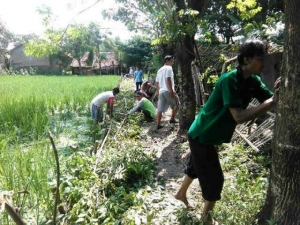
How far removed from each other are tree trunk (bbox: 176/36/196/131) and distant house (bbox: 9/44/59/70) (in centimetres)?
4210

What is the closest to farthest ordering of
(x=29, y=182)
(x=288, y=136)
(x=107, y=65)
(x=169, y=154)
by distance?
1. (x=288, y=136)
2. (x=29, y=182)
3. (x=169, y=154)
4. (x=107, y=65)

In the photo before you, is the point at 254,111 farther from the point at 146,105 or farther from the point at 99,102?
the point at 146,105

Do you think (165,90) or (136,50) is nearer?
(165,90)

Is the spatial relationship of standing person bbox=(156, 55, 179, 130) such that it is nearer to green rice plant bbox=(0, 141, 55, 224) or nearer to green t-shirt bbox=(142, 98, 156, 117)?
green t-shirt bbox=(142, 98, 156, 117)

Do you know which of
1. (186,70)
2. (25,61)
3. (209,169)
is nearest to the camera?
(209,169)

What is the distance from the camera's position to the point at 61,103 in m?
8.61

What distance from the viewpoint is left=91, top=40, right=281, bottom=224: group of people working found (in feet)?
6.19

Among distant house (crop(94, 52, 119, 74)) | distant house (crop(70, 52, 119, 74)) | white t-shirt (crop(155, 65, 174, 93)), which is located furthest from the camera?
distant house (crop(70, 52, 119, 74))

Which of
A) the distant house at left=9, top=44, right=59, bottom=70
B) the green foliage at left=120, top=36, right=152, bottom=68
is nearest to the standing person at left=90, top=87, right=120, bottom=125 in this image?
the green foliage at left=120, top=36, right=152, bottom=68

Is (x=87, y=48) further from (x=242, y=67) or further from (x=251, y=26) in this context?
(x=242, y=67)

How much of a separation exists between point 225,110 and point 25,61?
4769 cm

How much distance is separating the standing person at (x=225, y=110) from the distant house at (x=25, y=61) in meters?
45.1

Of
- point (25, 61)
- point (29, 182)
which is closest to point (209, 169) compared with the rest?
point (29, 182)

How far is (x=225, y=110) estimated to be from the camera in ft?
6.88
